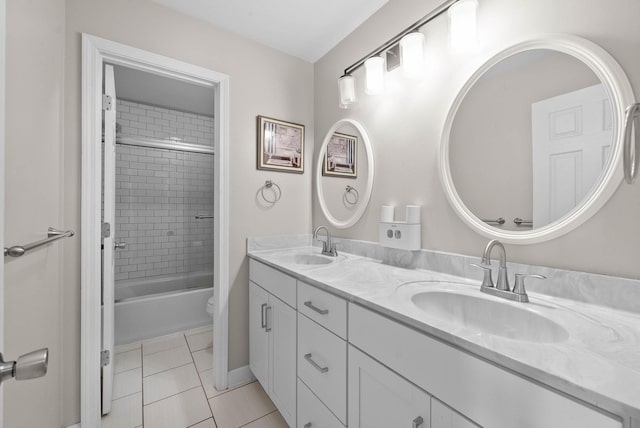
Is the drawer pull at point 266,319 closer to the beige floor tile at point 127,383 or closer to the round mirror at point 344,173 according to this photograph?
the round mirror at point 344,173

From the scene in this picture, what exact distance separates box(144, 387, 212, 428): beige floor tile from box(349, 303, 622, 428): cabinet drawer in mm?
1244

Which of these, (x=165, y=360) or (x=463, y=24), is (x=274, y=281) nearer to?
(x=165, y=360)

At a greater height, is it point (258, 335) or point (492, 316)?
point (492, 316)

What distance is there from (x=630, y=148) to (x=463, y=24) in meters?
0.78

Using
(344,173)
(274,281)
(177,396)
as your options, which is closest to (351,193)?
(344,173)

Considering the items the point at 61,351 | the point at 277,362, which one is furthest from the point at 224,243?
the point at 61,351

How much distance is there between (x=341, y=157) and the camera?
6.20ft

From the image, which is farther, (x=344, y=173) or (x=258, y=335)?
(x=344, y=173)

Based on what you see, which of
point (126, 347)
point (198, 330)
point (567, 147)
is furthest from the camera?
point (198, 330)

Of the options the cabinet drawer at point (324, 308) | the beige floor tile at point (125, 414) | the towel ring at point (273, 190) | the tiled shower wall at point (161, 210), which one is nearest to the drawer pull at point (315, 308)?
the cabinet drawer at point (324, 308)

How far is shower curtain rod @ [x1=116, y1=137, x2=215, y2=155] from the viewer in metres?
2.86

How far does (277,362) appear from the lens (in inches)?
55.6

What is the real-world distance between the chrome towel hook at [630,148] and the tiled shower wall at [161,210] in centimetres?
361

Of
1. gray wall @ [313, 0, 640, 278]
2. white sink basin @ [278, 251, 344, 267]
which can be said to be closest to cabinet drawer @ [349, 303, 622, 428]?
gray wall @ [313, 0, 640, 278]
